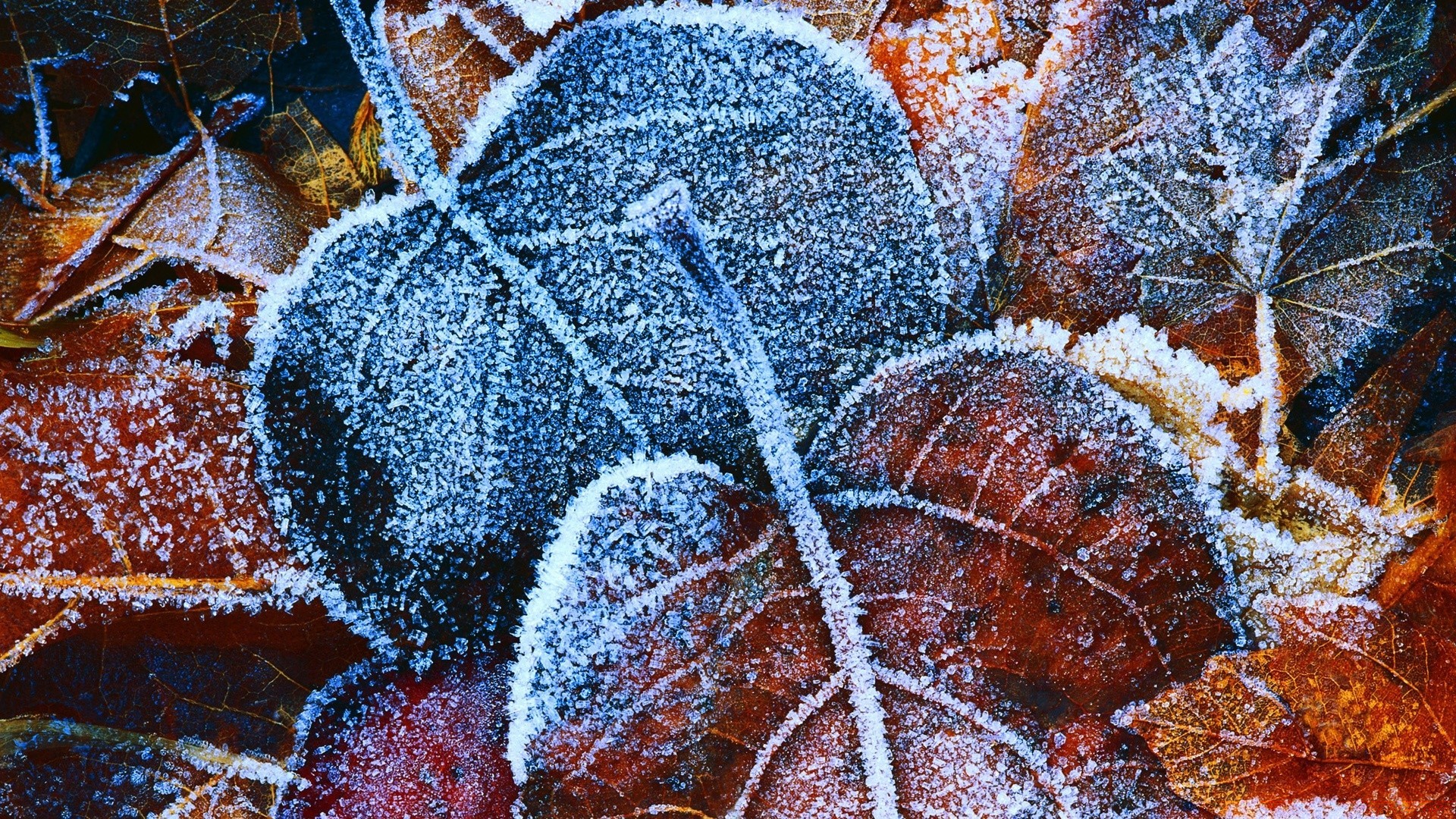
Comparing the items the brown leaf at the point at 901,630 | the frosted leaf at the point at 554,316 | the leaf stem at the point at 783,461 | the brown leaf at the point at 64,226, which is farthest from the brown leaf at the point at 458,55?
the brown leaf at the point at 901,630

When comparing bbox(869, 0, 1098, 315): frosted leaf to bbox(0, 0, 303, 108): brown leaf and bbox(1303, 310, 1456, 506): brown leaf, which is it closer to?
bbox(1303, 310, 1456, 506): brown leaf

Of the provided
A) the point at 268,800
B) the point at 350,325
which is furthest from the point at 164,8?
the point at 268,800

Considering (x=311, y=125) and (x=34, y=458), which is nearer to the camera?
(x=34, y=458)

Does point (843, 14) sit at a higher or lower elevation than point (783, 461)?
higher

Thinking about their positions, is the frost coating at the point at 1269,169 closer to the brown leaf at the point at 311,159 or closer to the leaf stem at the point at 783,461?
the leaf stem at the point at 783,461

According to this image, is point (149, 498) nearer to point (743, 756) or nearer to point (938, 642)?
point (743, 756)

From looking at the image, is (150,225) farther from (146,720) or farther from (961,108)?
(961,108)

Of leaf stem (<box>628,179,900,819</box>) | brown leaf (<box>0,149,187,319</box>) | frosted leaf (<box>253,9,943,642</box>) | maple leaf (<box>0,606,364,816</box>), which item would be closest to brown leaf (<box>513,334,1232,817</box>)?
leaf stem (<box>628,179,900,819</box>)

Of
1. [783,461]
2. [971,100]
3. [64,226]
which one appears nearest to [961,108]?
[971,100]
